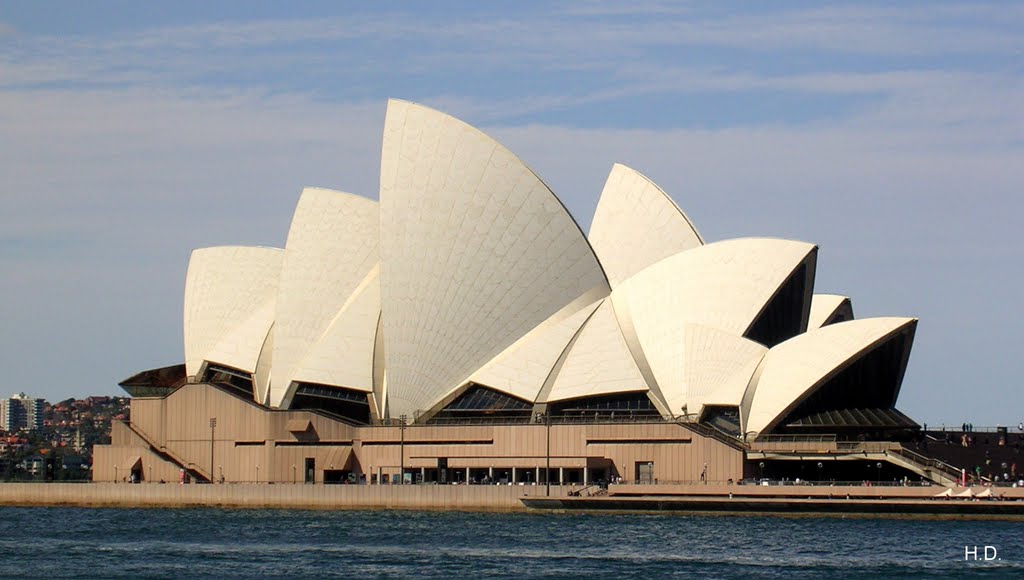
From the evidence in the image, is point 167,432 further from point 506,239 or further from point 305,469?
point 506,239

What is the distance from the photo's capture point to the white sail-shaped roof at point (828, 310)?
274ft

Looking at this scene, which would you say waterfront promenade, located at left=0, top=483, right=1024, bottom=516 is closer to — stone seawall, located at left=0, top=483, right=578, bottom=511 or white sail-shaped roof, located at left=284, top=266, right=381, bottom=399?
stone seawall, located at left=0, top=483, right=578, bottom=511

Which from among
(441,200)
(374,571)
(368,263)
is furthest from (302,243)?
(374,571)

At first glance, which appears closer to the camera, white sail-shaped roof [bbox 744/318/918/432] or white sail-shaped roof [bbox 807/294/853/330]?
white sail-shaped roof [bbox 744/318/918/432]

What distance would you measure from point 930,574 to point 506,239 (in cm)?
3348

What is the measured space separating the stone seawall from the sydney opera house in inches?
109

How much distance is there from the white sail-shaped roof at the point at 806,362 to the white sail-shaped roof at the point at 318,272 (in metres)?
19.5

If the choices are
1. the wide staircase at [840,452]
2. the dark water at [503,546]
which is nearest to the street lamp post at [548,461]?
the dark water at [503,546]

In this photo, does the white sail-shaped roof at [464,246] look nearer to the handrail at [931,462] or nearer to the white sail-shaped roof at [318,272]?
the white sail-shaped roof at [318,272]

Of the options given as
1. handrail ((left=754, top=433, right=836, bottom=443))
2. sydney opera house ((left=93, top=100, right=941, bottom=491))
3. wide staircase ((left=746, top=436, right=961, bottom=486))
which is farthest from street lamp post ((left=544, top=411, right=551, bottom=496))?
handrail ((left=754, top=433, right=836, bottom=443))

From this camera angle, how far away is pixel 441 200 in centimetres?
7662

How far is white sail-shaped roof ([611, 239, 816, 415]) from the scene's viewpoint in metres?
74.8

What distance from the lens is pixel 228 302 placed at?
84812mm

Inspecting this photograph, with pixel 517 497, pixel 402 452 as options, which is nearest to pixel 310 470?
pixel 402 452
